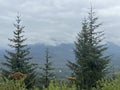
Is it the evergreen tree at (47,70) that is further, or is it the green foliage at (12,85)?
the evergreen tree at (47,70)

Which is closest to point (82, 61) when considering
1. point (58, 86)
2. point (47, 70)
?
point (47, 70)

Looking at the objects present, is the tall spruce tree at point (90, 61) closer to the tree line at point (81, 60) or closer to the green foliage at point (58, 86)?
the tree line at point (81, 60)

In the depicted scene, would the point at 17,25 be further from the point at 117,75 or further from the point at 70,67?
the point at 117,75

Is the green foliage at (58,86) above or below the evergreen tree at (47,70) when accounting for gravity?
below

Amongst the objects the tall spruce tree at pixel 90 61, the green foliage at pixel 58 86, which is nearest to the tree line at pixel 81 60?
the tall spruce tree at pixel 90 61

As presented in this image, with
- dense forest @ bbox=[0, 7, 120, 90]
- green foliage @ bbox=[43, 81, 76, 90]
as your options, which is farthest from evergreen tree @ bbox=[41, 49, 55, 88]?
green foliage @ bbox=[43, 81, 76, 90]

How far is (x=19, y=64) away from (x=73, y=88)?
2675cm

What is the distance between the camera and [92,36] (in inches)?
1331

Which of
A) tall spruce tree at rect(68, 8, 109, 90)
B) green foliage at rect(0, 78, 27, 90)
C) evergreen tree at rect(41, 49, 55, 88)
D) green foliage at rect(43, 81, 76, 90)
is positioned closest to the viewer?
Answer: green foliage at rect(0, 78, 27, 90)

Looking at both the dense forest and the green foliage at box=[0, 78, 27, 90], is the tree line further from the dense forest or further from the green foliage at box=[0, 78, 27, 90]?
the green foliage at box=[0, 78, 27, 90]

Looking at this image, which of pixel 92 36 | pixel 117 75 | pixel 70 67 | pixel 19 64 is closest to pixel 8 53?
pixel 19 64

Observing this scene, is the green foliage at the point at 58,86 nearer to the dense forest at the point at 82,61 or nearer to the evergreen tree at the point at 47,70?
the dense forest at the point at 82,61

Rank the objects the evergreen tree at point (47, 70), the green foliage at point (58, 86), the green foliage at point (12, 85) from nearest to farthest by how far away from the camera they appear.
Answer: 1. the green foliage at point (12, 85)
2. the green foliage at point (58, 86)
3. the evergreen tree at point (47, 70)

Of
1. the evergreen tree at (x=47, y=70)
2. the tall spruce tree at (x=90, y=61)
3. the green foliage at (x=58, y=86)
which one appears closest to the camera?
the green foliage at (x=58, y=86)
